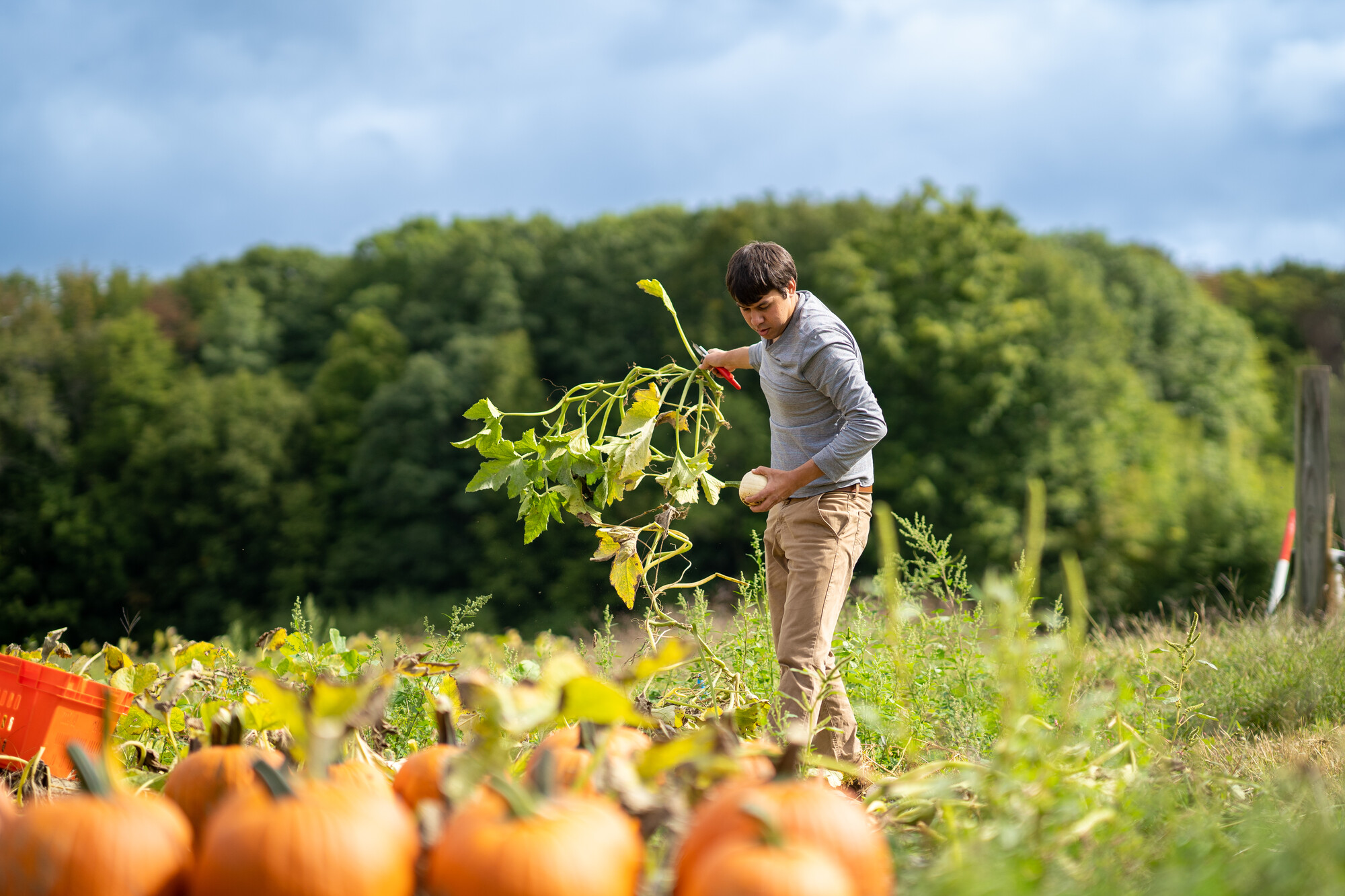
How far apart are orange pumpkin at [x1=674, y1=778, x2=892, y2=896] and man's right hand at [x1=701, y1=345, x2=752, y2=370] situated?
2239 millimetres

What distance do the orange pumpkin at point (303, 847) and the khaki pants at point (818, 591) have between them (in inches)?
68.1

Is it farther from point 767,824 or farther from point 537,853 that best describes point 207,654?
point 767,824

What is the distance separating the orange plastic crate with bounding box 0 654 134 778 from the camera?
3.24 metres

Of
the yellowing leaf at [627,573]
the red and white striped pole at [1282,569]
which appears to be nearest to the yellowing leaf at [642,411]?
the yellowing leaf at [627,573]

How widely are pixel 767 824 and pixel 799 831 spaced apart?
122mm

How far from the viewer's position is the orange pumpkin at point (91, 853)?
155 cm

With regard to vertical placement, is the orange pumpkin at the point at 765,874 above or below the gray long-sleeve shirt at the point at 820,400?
below

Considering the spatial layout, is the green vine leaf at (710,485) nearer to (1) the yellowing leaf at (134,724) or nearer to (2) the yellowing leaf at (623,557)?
(2) the yellowing leaf at (623,557)

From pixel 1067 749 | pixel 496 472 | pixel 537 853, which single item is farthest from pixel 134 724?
pixel 1067 749

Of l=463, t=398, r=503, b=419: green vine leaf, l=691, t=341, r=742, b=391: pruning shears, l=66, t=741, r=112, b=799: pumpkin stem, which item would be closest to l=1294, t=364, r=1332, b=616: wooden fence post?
l=691, t=341, r=742, b=391: pruning shears

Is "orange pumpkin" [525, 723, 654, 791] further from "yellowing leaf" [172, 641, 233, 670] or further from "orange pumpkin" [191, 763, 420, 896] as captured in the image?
"yellowing leaf" [172, 641, 233, 670]

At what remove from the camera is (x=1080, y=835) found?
5.83 ft

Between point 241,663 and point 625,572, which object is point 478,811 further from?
point 241,663

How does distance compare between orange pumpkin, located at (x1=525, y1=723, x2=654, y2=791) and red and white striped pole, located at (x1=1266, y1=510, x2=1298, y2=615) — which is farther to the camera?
red and white striped pole, located at (x1=1266, y1=510, x2=1298, y2=615)
